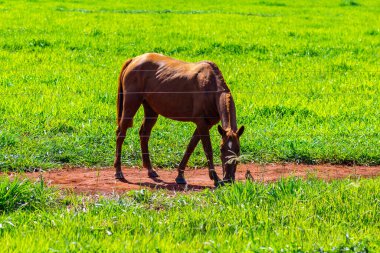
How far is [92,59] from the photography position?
55.3 ft

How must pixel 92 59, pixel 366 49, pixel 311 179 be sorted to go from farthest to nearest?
pixel 366 49 < pixel 92 59 < pixel 311 179

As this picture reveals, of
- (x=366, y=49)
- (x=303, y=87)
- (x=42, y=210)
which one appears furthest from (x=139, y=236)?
(x=366, y=49)

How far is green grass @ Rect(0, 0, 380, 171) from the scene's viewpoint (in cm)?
1014

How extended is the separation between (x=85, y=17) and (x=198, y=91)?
15865 millimetres

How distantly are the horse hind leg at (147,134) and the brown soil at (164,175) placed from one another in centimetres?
11

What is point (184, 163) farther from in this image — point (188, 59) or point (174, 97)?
point (188, 59)

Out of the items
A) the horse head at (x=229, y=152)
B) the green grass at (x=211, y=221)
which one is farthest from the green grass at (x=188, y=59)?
the green grass at (x=211, y=221)

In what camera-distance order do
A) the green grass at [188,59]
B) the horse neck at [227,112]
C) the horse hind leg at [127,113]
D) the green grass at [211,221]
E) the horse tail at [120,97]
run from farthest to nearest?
the green grass at [188,59]
the horse tail at [120,97]
the horse hind leg at [127,113]
the horse neck at [227,112]
the green grass at [211,221]

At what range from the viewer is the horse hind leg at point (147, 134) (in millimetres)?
9441

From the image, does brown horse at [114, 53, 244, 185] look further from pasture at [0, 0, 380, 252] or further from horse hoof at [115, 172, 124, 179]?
pasture at [0, 0, 380, 252]

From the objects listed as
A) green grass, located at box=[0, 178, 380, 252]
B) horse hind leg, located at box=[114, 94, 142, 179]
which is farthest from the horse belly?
green grass, located at box=[0, 178, 380, 252]

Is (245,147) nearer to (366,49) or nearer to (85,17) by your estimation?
(366,49)

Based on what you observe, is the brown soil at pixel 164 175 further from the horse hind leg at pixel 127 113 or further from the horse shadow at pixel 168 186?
the horse hind leg at pixel 127 113

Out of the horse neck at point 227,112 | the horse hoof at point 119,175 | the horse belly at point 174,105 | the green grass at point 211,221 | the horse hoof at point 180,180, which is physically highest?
the horse neck at point 227,112
